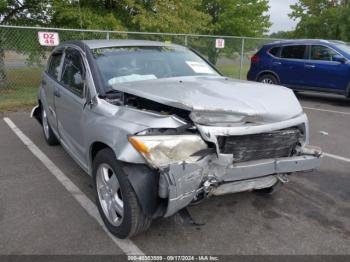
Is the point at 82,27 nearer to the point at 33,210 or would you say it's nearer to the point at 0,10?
the point at 0,10

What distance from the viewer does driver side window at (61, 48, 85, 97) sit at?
3943 mm

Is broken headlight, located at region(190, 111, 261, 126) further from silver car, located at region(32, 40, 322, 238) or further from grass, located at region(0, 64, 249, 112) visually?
grass, located at region(0, 64, 249, 112)

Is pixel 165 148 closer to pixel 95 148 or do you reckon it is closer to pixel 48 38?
pixel 95 148

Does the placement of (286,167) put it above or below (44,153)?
above

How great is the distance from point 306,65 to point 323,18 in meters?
16.0

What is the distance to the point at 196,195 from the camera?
9.31ft

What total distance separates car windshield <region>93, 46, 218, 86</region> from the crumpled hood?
31 cm

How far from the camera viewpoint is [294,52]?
10.6m

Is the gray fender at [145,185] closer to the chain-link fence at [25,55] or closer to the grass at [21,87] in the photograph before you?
the chain-link fence at [25,55]

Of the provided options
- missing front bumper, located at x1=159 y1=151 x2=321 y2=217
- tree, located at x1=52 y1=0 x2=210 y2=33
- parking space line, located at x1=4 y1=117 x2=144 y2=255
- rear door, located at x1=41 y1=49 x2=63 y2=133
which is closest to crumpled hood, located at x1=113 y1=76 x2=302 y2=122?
missing front bumper, located at x1=159 y1=151 x2=321 y2=217

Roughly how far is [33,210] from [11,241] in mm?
580

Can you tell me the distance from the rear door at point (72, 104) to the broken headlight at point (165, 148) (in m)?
1.23

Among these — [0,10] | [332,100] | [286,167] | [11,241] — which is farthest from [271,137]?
[0,10]

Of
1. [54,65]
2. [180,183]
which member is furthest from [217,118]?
[54,65]
